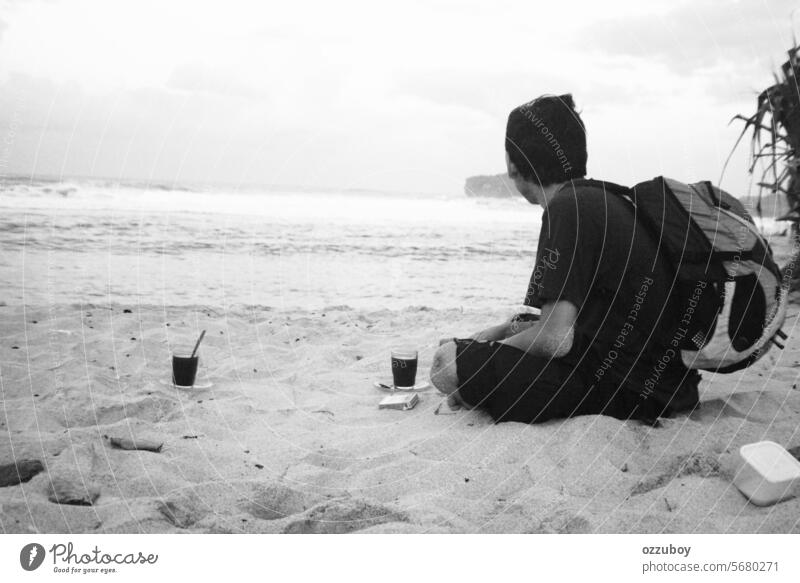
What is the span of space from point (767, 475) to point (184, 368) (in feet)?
8.41

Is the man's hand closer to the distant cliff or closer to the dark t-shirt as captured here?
the dark t-shirt

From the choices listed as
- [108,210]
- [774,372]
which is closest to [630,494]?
[774,372]

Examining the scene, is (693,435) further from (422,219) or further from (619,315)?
(422,219)

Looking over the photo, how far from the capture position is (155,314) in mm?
5113

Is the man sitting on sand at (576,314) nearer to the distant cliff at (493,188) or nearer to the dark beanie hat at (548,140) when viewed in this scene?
the dark beanie hat at (548,140)

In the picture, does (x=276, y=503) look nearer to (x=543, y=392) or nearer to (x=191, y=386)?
(x=543, y=392)

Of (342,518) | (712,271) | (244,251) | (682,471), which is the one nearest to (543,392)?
(682,471)

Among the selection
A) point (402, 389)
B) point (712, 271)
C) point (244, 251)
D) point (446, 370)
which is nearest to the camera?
point (712, 271)

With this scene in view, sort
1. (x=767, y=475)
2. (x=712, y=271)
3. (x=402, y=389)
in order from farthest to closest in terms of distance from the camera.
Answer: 1. (x=402, y=389)
2. (x=712, y=271)
3. (x=767, y=475)

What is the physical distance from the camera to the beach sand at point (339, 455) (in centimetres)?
216

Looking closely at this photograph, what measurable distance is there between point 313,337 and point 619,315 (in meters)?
2.57

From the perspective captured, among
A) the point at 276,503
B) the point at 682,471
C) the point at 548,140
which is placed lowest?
the point at 276,503

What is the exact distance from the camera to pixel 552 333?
8.32ft

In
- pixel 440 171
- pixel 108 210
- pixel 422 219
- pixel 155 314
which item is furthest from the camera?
pixel 422 219
